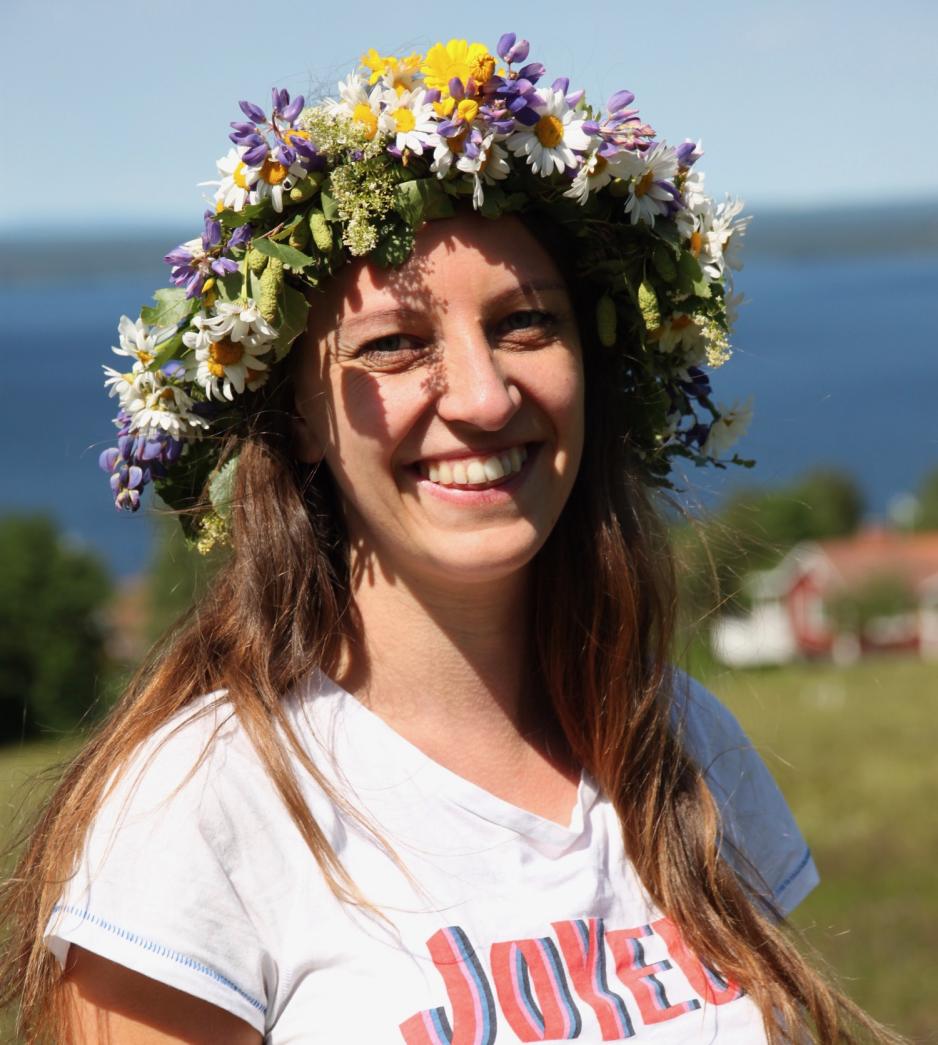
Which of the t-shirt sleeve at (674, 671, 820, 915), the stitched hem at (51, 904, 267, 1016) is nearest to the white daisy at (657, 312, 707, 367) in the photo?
the t-shirt sleeve at (674, 671, 820, 915)

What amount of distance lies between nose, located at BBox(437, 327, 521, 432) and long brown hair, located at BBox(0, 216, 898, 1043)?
33cm

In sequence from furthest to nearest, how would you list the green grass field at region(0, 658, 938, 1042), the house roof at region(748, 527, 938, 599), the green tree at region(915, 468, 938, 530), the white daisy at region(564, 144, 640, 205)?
the green tree at region(915, 468, 938, 530) < the house roof at region(748, 527, 938, 599) < the green grass field at region(0, 658, 938, 1042) < the white daisy at region(564, 144, 640, 205)

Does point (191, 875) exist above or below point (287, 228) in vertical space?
below

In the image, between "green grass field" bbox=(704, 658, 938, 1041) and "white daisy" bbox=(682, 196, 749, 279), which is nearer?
"white daisy" bbox=(682, 196, 749, 279)

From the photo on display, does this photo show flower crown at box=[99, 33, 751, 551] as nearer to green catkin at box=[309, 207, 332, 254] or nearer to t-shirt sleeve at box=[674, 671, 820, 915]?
green catkin at box=[309, 207, 332, 254]

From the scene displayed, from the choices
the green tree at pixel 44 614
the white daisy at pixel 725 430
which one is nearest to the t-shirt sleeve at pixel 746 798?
the white daisy at pixel 725 430

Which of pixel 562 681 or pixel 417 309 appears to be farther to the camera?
pixel 562 681

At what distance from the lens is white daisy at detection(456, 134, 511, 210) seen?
2.56m

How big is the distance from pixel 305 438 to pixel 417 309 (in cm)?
38

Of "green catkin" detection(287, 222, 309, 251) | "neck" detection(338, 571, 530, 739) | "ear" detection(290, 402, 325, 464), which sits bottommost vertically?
"neck" detection(338, 571, 530, 739)

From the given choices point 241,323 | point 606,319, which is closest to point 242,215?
point 241,323

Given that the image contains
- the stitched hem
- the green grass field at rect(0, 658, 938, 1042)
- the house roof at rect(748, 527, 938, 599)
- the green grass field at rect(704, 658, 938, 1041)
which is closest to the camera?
the stitched hem

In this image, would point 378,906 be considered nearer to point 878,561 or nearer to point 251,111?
point 251,111

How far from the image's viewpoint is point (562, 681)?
301cm
